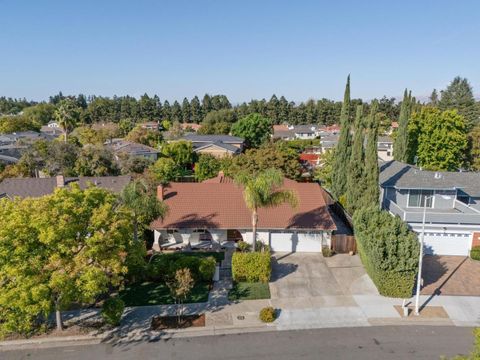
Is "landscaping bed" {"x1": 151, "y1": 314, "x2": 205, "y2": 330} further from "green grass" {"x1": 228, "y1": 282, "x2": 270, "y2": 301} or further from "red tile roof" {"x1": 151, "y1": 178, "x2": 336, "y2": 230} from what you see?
"red tile roof" {"x1": 151, "y1": 178, "x2": 336, "y2": 230}

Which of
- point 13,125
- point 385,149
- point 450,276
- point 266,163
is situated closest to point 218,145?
point 266,163

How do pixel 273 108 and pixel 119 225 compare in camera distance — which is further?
pixel 273 108

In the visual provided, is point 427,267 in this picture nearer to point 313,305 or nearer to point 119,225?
point 313,305

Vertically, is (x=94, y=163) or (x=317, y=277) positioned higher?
(x=94, y=163)

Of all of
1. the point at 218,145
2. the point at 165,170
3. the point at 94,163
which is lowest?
the point at 165,170

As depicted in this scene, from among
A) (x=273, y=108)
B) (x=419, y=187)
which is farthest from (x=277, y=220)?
(x=273, y=108)

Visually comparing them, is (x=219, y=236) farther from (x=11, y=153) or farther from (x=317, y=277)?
(x=11, y=153)

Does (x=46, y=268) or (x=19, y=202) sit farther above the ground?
(x=19, y=202)
